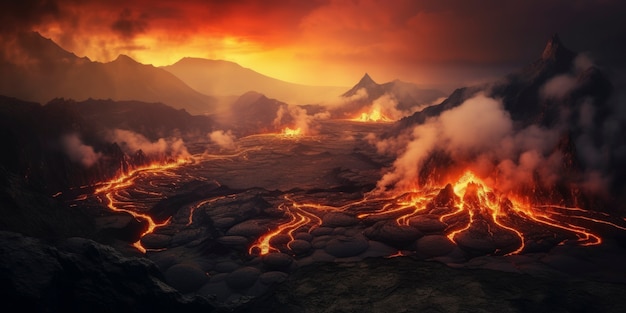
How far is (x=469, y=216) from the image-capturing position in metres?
42.1

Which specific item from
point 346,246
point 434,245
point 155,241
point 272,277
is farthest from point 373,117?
point 272,277

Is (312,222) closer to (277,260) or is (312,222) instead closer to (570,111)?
(277,260)

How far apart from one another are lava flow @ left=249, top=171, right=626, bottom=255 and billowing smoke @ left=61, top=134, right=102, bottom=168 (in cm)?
3640

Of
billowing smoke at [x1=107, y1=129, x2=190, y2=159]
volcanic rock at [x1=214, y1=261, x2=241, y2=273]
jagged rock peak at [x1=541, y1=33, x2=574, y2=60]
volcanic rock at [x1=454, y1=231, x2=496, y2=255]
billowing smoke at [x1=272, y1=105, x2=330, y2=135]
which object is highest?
jagged rock peak at [x1=541, y1=33, x2=574, y2=60]

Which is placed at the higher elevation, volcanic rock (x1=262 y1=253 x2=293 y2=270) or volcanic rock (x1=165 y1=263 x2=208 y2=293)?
volcanic rock (x1=262 y1=253 x2=293 y2=270)

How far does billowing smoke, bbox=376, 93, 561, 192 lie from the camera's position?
48844mm

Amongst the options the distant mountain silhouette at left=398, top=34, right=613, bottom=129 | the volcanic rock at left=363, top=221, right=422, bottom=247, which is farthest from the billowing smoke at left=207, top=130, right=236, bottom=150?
the volcanic rock at left=363, top=221, right=422, bottom=247

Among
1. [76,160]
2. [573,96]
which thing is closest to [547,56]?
[573,96]

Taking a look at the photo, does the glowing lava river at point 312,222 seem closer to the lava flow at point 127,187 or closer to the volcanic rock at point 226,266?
the volcanic rock at point 226,266

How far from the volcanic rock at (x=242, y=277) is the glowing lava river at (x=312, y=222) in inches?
3.6

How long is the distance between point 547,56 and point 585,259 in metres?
58.8

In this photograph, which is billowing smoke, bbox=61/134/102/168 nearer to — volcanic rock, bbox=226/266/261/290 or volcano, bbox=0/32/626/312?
volcano, bbox=0/32/626/312

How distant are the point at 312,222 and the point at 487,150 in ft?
100

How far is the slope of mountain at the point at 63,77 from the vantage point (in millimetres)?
142875
